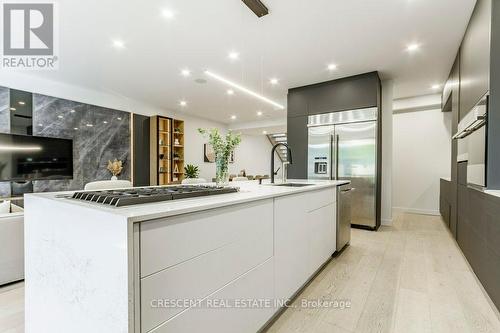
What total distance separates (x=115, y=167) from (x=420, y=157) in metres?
6.94

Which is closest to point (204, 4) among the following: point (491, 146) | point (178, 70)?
point (178, 70)

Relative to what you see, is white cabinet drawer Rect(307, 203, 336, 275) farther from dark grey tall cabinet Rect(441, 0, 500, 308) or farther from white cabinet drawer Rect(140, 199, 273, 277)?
dark grey tall cabinet Rect(441, 0, 500, 308)

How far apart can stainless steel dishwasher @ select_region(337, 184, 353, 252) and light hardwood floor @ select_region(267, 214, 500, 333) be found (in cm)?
17

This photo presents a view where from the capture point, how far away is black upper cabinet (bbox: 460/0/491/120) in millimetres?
2027

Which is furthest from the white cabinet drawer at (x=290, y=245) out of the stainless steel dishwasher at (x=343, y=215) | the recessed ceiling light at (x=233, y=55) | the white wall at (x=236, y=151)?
the white wall at (x=236, y=151)

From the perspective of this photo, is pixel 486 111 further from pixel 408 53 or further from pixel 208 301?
pixel 208 301

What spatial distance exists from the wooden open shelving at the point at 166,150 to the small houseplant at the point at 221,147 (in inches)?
165

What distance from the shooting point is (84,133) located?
479cm

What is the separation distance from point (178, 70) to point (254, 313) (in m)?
3.85

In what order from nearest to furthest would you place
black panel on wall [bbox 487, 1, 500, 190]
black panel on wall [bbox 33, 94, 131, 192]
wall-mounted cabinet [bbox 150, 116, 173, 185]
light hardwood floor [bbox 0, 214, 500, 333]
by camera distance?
1. light hardwood floor [bbox 0, 214, 500, 333]
2. black panel on wall [bbox 487, 1, 500, 190]
3. black panel on wall [bbox 33, 94, 131, 192]
4. wall-mounted cabinet [bbox 150, 116, 173, 185]

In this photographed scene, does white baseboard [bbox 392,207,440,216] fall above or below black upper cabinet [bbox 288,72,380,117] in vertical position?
below

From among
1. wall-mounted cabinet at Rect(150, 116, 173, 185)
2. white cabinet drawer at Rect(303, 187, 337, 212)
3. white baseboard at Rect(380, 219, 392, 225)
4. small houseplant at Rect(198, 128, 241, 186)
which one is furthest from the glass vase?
wall-mounted cabinet at Rect(150, 116, 173, 185)

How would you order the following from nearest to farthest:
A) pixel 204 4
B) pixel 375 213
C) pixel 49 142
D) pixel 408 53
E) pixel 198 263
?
pixel 198 263, pixel 204 4, pixel 408 53, pixel 375 213, pixel 49 142

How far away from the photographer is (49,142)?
424 centimetres
